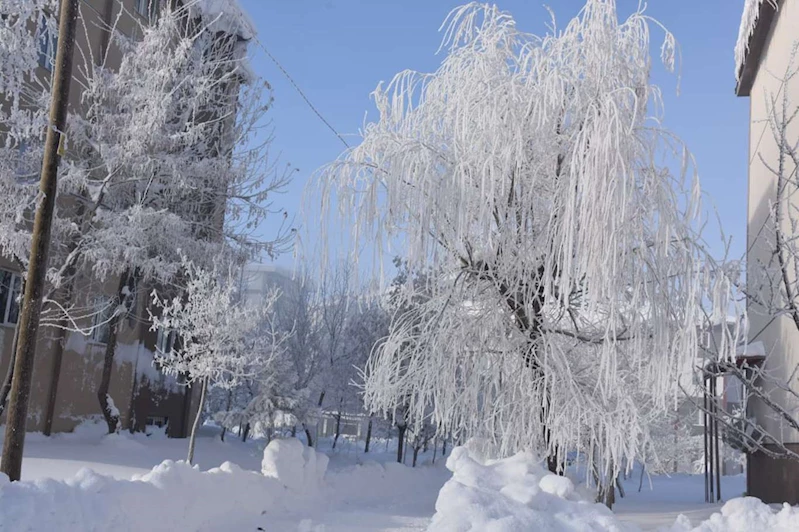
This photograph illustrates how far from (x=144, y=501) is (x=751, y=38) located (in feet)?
59.2

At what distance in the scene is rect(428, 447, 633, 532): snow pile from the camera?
6141 millimetres

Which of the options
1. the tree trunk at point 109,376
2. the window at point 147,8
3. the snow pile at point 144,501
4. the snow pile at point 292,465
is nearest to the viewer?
the snow pile at point 144,501

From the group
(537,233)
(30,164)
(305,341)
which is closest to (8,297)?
(30,164)

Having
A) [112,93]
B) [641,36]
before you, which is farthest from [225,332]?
[641,36]

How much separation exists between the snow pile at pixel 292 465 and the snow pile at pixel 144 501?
0.85m

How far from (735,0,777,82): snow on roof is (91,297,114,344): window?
57.8 ft

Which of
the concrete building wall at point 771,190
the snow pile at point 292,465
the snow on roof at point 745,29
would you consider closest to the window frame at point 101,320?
the snow pile at point 292,465

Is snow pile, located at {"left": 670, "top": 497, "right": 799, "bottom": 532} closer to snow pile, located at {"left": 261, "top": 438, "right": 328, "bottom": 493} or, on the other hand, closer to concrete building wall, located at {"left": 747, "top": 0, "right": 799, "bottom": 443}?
concrete building wall, located at {"left": 747, "top": 0, "right": 799, "bottom": 443}

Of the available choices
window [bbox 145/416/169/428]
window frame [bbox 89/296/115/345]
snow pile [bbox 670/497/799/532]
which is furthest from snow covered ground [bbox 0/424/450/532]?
snow pile [bbox 670/497/799/532]

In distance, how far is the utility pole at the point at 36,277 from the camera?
948 centimetres

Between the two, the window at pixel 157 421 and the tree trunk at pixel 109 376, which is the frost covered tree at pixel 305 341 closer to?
the window at pixel 157 421

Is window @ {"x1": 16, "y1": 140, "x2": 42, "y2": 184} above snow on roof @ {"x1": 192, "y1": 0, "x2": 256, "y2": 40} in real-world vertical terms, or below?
below

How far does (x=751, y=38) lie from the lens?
63.5ft

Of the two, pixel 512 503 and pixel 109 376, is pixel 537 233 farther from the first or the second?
pixel 109 376
